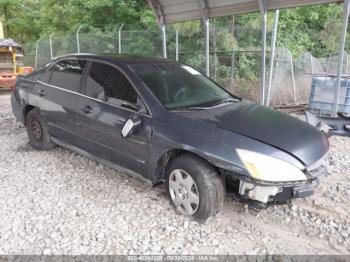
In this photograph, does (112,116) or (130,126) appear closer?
(130,126)

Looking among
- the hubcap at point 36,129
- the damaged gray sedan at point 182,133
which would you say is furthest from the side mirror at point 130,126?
the hubcap at point 36,129

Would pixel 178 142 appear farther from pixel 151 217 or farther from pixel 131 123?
pixel 151 217

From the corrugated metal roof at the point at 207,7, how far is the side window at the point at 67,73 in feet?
13.1

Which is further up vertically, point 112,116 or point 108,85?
point 108,85

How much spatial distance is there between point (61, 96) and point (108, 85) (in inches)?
39.6

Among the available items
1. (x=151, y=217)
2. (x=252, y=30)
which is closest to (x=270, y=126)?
(x=151, y=217)

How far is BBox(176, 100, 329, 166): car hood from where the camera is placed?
3.09 m

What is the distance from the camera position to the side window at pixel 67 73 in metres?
4.55

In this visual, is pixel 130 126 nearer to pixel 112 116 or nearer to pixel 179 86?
pixel 112 116

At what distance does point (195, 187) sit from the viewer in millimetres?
3246

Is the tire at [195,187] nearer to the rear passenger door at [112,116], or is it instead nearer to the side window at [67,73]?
the rear passenger door at [112,116]

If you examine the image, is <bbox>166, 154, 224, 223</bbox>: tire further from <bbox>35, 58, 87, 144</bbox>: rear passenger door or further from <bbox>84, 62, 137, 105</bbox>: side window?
<bbox>35, 58, 87, 144</bbox>: rear passenger door

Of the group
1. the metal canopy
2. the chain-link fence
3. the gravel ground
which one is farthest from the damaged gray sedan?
the chain-link fence

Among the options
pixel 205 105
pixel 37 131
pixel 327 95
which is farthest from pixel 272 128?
pixel 327 95
